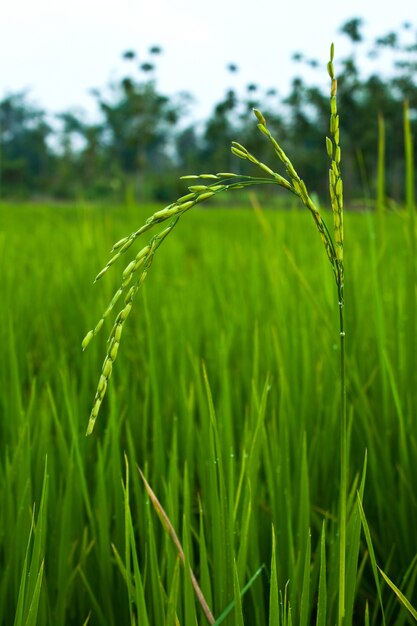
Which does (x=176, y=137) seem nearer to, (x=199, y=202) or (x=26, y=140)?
(x=26, y=140)

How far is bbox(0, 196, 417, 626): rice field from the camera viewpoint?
0.56m

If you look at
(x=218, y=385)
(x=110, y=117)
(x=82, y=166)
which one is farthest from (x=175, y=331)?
(x=110, y=117)

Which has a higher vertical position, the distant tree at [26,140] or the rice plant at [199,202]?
the distant tree at [26,140]

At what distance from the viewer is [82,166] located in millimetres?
41031

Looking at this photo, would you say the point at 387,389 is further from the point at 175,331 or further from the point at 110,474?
the point at 175,331

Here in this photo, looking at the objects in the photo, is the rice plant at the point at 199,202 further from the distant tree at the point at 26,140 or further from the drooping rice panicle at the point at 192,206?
the distant tree at the point at 26,140

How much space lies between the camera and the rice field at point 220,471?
56 cm

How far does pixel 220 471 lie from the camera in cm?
54

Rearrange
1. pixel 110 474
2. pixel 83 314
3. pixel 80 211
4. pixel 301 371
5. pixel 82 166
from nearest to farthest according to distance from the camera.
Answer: pixel 110 474, pixel 301 371, pixel 83 314, pixel 80 211, pixel 82 166

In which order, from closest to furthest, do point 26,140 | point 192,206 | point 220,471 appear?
point 192,206 → point 220,471 → point 26,140

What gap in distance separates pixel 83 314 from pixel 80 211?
1.22m

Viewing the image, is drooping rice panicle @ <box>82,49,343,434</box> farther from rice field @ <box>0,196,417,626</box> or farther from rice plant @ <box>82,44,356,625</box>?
rice field @ <box>0,196,417,626</box>

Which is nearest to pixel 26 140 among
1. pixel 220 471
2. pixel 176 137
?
pixel 176 137

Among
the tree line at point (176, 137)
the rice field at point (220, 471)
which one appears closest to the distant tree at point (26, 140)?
the tree line at point (176, 137)
